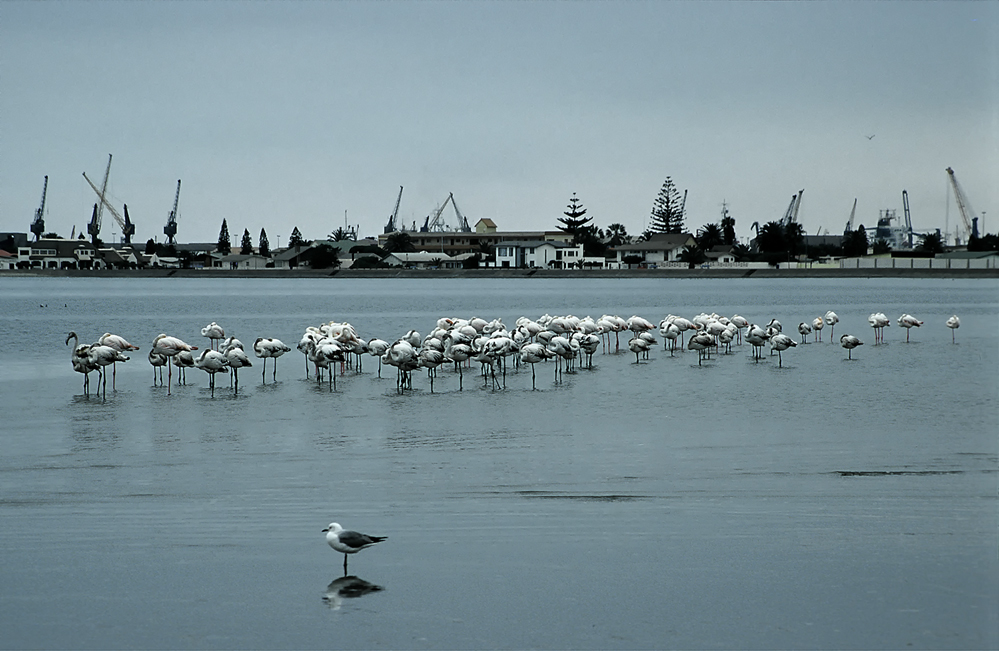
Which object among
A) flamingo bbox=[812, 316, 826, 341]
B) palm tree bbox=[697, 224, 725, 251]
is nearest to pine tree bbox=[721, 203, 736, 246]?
palm tree bbox=[697, 224, 725, 251]

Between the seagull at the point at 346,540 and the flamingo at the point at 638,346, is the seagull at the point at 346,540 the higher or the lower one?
the lower one

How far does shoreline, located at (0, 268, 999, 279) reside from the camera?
132875 mm

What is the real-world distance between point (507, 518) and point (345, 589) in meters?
2.29

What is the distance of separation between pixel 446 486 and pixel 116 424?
7271 mm

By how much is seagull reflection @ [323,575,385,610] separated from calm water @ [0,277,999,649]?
24 millimetres

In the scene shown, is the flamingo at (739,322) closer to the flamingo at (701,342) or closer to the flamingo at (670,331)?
the flamingo at (670,331)

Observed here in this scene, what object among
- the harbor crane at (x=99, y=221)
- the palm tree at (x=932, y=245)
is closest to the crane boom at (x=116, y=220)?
the harbor crane at (x=99, y=221)

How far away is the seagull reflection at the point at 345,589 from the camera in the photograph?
8.16 meters

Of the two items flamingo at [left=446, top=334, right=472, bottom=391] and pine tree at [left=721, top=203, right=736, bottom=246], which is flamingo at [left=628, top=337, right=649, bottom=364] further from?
pine tree at [left=721, top=203, right=736, bottom=246]

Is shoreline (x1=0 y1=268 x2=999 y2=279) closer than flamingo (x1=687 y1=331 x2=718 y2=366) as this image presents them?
No

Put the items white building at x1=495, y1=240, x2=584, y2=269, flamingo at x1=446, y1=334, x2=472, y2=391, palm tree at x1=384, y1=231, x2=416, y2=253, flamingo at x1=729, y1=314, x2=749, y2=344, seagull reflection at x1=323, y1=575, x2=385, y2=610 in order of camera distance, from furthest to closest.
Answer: palm tree at x1=384, y1=231, x2=416, y2=253 < white building at x1=495, y1=240, x2=584, y2=269 < flamingo at x1=729, y1=314, x2=749, y2=344 < flamingo at x1=446, y1=334, x2=472, y2=391 < seagull reflection at x1=323, y1=575, x2=385, y2=610

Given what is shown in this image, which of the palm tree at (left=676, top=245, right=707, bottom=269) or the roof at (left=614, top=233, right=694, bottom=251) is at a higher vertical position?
the roof at (left=614, top=233, right=694, bottom=251)

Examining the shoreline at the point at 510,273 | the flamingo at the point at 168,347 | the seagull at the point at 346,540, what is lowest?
the seagull at the point at 346,540

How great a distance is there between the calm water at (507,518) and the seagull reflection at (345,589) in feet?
0.08
